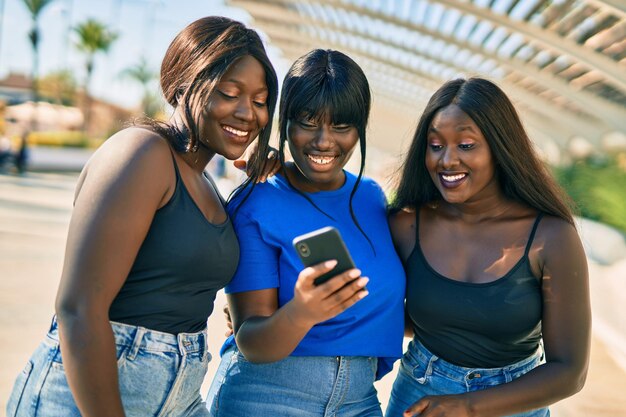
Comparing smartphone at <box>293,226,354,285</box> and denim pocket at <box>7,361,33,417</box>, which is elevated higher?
smartphone at <box>293,226,354,285</box>

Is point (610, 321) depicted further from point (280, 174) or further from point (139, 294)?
point (139, 294)

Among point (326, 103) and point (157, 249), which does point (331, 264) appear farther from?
point (326, 103)

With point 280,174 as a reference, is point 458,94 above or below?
above

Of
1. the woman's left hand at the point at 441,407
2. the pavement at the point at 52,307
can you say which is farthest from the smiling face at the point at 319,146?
the pavement at the point at 52,307

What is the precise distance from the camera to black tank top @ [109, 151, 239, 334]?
218 centimetres

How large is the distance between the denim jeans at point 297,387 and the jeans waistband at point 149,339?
1.12ft

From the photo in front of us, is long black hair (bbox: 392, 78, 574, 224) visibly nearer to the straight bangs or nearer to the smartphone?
the straight bangs

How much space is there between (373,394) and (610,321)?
6233mm

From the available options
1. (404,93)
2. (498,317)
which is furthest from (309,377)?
(404,93)

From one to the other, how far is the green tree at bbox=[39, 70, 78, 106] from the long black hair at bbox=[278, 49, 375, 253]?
6477 cm

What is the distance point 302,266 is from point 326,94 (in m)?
0.63

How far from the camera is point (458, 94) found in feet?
9.64

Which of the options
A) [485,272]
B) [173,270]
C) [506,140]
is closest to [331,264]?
[173,270]

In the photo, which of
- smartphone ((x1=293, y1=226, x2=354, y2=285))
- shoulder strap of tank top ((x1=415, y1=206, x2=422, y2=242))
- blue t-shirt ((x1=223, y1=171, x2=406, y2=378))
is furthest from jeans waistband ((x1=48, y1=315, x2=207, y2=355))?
shoulder strap of tank top ((x1=415, y1=206, x2=422, y2=242))
